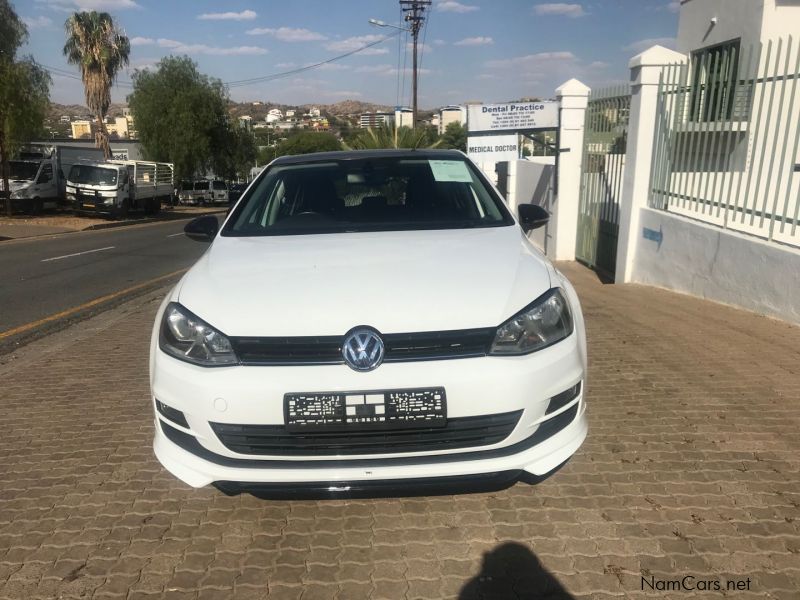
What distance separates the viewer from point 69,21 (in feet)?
120

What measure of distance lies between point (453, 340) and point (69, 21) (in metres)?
42.1

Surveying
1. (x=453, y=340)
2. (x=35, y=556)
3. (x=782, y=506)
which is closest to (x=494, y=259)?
(x=453, y=340)

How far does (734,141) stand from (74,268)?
10633mm

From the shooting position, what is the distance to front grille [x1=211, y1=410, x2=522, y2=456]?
240cm

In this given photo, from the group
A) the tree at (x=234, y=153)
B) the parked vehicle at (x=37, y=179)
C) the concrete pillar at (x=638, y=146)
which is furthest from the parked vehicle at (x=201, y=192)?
the concrete pillar at (x=638, y=146)

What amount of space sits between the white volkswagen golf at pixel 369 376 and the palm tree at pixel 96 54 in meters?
37.7

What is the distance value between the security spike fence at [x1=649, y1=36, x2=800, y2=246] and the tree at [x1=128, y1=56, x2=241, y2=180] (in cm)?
3716

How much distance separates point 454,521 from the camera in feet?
9.23

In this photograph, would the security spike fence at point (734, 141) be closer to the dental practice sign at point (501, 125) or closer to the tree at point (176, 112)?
the dental practice sign at point (501, 125)

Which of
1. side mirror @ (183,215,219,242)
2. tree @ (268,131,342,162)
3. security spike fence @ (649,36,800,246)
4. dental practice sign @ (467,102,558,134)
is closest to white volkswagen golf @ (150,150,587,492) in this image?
side mirror @ (183,215,219,242)

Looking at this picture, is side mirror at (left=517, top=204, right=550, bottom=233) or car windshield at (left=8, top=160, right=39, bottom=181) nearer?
side mirror at (left=517, top=204, right=550, bottom=233)

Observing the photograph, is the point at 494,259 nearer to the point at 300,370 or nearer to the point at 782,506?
the point at 300,370

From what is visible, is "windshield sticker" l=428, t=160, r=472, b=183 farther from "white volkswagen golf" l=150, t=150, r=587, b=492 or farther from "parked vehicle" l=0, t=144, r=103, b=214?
"parked vehicle" l=0, t=144, r=103, b=214

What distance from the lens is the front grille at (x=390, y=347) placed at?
2.41 m
